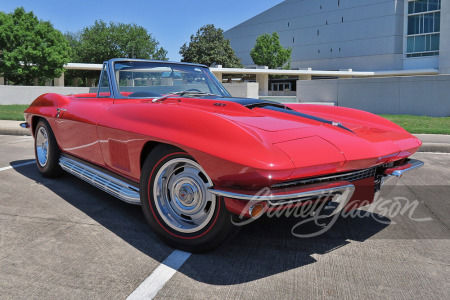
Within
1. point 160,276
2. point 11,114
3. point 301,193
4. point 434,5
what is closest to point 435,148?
point 301,193

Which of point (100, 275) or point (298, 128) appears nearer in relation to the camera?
point (100, 275)

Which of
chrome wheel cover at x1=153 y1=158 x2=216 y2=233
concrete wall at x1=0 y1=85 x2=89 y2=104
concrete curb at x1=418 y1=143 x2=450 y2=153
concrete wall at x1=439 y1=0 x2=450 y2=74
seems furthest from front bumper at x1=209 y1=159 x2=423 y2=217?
concrete wall at x1=439 y1=0 x2=450 y2=74

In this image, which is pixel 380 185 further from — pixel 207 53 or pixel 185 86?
pixel 207 53

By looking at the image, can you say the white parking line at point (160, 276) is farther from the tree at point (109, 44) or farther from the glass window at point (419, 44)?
the glass window at point (419, 44)

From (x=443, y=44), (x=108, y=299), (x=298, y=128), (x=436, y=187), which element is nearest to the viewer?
(x=108, y=299)

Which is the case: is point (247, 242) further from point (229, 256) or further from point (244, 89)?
point (244, 89)

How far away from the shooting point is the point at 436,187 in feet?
16.1

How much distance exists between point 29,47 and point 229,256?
34.6 metres

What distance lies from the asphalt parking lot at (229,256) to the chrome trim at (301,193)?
500 mm

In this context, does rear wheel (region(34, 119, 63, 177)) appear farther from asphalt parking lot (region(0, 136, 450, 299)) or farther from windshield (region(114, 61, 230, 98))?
windshield (region(114, 61, 230, 98))

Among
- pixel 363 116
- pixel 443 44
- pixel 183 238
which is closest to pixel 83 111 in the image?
pixel 183 238

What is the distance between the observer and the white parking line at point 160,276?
223 centimetres

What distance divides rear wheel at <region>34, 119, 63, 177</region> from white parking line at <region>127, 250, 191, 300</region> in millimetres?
2471

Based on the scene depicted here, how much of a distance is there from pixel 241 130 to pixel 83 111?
1957 millimetres
